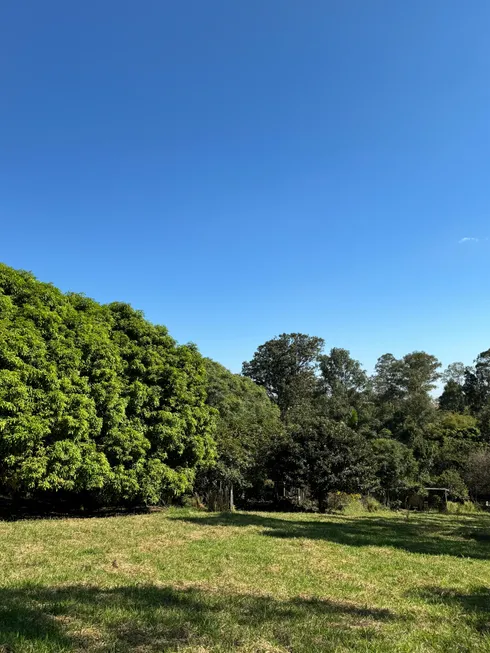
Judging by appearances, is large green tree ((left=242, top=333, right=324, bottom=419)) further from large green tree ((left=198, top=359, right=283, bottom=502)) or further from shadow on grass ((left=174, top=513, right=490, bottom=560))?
shadow on grass ((left=174, top=513, right=490, bottom=560))

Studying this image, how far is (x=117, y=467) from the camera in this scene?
13625 mm

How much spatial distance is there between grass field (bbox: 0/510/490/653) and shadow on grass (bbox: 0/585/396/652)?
0.5 inches

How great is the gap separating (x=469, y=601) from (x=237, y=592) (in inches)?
113

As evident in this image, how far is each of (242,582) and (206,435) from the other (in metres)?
11.1

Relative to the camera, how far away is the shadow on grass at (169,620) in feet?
12.0

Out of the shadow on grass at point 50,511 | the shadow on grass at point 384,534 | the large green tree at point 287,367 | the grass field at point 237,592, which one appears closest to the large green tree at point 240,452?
the shadow on grass at point 50,511

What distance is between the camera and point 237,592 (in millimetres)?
5441

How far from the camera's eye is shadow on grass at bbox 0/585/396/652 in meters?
3.66

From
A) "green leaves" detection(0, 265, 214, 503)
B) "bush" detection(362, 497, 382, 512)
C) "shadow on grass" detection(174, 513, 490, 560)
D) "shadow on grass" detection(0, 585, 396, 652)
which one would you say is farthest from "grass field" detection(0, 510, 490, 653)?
"bush" detection(362, 497, 382, 512)

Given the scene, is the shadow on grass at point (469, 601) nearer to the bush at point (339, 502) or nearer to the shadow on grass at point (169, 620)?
the shadow on grass at point (169, 620)

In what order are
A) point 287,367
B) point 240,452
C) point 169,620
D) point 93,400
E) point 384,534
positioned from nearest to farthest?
point 169,620, point 384,534, point 93,400, point 240,452, point 287,367

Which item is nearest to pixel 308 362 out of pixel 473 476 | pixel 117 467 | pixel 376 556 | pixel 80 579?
pixel 473 476

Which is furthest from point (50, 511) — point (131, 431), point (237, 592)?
point (237, 592)

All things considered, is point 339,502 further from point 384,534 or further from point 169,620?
point 169,620
